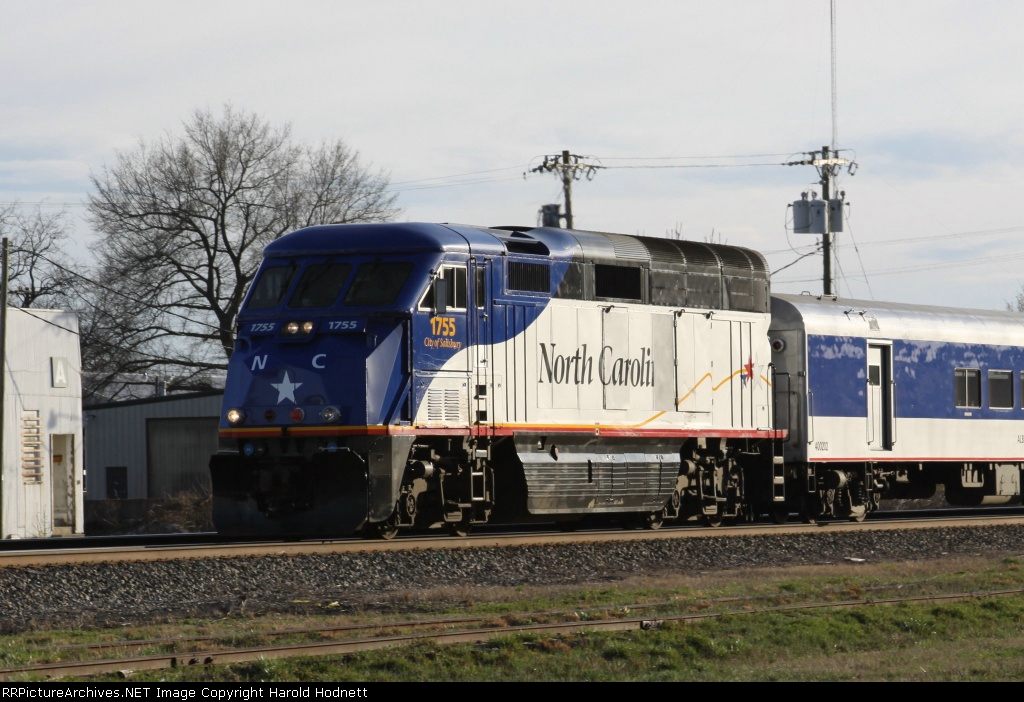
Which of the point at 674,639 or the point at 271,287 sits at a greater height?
the point at 271,287

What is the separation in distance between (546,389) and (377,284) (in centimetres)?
301

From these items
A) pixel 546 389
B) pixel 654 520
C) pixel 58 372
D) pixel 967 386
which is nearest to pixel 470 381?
pixel 546 389

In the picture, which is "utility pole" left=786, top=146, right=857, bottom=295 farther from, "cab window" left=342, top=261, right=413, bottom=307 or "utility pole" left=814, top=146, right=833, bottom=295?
"cab window" left=342, top=261, right=413, bottom=307

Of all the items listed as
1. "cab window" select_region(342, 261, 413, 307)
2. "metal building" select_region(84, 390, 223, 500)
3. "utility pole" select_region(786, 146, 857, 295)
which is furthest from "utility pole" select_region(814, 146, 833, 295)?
"cab window" select_region(342, 261, 413, 307)

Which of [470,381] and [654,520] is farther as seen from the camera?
[654,520]

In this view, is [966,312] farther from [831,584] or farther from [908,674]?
[908,674]

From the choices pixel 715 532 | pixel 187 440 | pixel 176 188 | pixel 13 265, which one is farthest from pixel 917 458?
pixel 13 265

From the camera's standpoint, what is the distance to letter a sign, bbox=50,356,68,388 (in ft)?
111

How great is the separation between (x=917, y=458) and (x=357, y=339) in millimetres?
12499

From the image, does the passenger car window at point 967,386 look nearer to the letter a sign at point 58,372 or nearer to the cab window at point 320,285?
the cab window at point 320,285

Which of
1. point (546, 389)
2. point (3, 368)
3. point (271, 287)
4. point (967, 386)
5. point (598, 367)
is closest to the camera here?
point (271, 287)

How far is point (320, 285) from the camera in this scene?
18281 mm

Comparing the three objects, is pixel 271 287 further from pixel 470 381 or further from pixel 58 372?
pixel 58 372

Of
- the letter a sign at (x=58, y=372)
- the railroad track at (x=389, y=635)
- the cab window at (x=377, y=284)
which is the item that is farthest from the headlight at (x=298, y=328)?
the letter a sign at (x=58, y=372)
